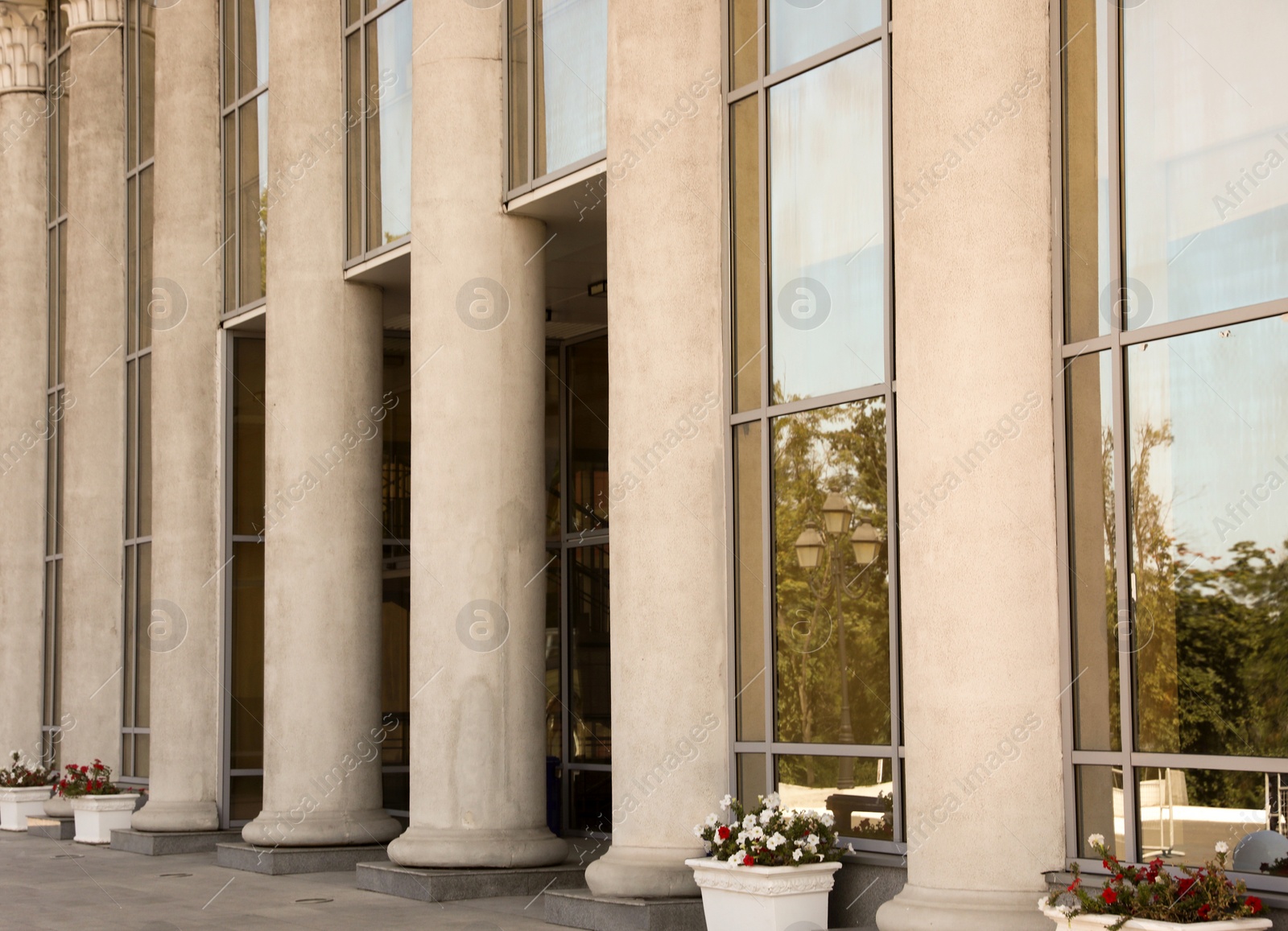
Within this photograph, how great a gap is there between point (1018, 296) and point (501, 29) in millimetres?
9570

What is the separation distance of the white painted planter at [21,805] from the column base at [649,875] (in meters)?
18.2

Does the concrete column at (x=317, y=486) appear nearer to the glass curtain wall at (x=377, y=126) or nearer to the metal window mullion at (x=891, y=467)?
the glass curtain wall at (x=377, y=126)

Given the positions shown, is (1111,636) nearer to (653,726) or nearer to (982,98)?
(982,98)

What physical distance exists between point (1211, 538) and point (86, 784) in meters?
21.0

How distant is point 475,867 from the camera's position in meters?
17.8

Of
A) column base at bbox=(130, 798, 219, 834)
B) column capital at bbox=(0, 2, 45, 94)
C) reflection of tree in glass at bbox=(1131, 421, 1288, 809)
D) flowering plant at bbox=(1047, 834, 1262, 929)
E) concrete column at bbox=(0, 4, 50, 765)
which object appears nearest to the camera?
flowering plant at bbox=(1047, 834, 1262, 929)

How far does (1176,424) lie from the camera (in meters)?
11.2

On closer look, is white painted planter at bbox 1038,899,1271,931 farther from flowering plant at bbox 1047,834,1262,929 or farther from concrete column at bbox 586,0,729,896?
concrete column at bbox 586,0,729,896

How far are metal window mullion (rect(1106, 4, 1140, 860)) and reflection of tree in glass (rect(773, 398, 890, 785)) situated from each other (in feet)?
8.32

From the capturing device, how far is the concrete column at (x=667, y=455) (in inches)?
593

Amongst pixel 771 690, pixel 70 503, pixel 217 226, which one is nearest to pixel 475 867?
pixel 771 690

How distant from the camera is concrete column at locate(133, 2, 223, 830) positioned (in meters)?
25.1

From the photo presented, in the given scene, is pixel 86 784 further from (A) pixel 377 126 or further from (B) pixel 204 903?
(A) pixel 377 126

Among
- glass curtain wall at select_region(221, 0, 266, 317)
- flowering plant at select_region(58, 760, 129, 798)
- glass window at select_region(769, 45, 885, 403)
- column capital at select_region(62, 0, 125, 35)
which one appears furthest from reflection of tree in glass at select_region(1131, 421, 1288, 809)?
column capital at select_region(62, 0, 125, 35)
